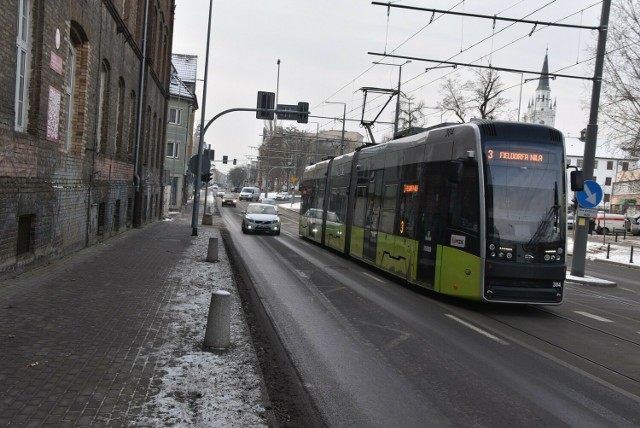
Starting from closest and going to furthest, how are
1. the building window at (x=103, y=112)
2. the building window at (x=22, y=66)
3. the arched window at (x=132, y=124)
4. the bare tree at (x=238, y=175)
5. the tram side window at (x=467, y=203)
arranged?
the building window at (x=22, y=66), the tram side window at (x=467, y=203), the building window at (x=103, y=112), the arched window at (x=132, y=124), the bare tree at (x=238, y=175)

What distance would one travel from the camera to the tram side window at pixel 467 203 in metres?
9.77

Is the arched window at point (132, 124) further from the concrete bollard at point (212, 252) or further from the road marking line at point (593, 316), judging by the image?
the road marking line at point (593, 316)

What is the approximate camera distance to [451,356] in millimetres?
6805

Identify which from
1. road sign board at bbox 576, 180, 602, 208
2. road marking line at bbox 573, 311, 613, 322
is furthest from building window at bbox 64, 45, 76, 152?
road sign board at bbox 576, 180, 602, 208

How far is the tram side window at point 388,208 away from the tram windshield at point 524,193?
3726 mm

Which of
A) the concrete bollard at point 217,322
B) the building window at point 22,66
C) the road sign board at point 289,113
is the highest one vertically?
the road sign board at point 289,113

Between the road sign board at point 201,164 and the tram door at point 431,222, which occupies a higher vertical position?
the road sign board at point 201,164

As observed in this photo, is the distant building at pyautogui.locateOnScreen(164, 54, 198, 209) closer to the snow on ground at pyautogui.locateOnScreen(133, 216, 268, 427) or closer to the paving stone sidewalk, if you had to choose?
the paving stone sidewalk

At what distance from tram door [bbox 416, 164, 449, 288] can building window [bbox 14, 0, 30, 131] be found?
24.5ft

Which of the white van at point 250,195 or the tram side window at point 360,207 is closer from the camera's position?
the tram side window at point 360,207

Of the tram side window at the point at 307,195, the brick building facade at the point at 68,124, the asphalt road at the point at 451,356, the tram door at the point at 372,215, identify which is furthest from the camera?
the tram side window at the point at 307,195

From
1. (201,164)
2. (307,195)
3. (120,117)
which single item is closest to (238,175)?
(307,195)

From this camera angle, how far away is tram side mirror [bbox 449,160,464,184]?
32.5 feet

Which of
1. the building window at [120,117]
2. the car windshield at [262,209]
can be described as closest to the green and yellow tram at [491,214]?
the building window at [120,117]
